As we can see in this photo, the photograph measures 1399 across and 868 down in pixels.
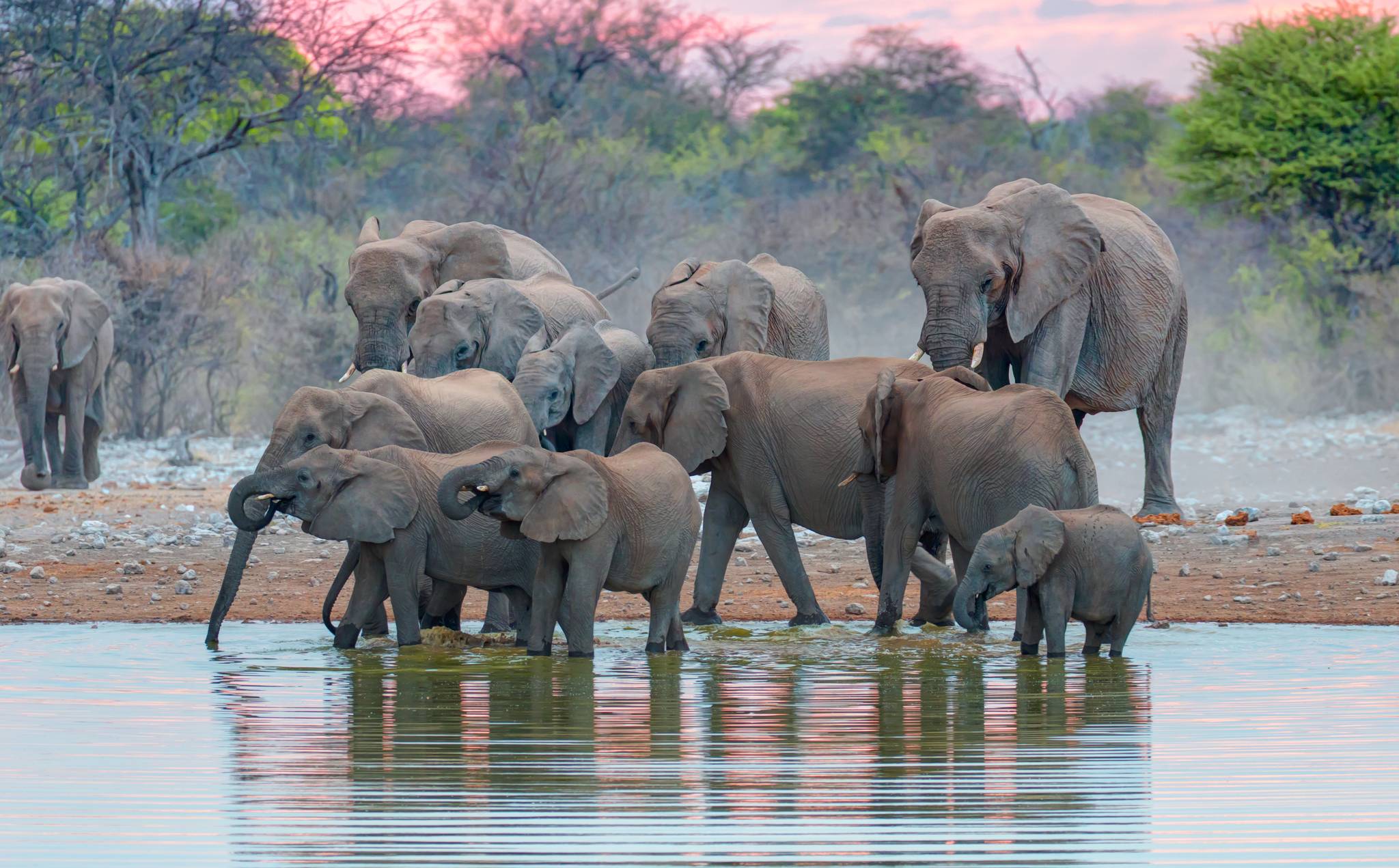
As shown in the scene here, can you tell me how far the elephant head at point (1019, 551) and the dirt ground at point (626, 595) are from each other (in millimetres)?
1822

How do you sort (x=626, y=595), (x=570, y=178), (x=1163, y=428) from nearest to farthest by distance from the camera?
1. (x=626, y=595)
2. (x=1163, y=428)
3. (x=570, y=178)

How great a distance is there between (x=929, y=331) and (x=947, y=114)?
99.6 feet

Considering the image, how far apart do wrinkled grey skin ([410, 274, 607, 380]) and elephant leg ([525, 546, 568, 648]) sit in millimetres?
2746

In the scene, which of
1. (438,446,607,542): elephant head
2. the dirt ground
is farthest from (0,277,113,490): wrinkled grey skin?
(438,446,607,542): elephant head

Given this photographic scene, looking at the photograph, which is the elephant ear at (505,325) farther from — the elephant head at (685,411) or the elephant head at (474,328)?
the elephant head at (685,411)

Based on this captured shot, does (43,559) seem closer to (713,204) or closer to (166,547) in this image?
(166,547)

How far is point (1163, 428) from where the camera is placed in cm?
1383

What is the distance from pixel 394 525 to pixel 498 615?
4.60ft

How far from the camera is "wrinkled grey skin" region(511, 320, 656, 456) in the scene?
36.7 feet

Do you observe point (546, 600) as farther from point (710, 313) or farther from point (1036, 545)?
point (710, 313)

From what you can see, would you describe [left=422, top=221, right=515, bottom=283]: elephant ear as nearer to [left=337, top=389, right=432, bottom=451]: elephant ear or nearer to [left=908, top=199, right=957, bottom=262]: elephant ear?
[left=908, top=199, right=957, bottom=262]: elephant ear

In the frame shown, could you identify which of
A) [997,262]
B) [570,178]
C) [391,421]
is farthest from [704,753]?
[570,178]

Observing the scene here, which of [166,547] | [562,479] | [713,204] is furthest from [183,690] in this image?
[713,204]

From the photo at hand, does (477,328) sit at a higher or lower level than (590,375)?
higher
